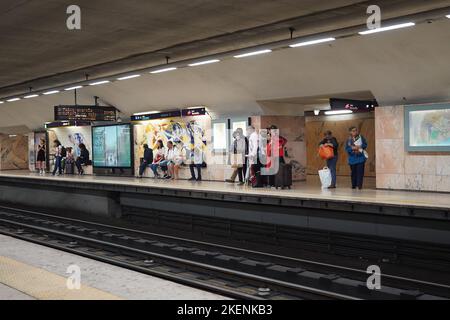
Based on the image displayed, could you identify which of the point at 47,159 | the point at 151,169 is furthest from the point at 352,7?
the point at 47,159

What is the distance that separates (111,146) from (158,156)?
3402 mm

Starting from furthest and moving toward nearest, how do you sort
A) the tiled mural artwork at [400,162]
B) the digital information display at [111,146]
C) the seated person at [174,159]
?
the digital information display at [111,146] → the seated person at [174,159] → the tiled mural artwork at [400,162]

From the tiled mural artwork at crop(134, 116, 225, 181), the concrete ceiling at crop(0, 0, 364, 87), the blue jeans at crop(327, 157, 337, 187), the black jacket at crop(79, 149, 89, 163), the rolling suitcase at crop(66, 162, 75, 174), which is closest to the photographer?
the concrete ceiling at crop(0, 0, 364, 87)

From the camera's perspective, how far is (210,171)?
16.7 metres

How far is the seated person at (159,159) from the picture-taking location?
1791cm

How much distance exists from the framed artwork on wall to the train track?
4.24 meters

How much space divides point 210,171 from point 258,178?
12.1 ft

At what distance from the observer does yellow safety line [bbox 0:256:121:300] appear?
516 centimetres

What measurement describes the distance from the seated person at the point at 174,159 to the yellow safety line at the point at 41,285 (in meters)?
10.8

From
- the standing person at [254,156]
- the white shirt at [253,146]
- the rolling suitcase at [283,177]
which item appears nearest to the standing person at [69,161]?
the standing person at [254,156]

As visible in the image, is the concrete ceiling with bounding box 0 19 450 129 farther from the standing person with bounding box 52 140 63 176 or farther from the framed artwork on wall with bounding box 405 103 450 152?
the standing person with bounding box 52 140 63 176

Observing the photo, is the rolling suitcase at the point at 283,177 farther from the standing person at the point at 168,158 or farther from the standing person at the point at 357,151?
the standing person at the point at 168,158

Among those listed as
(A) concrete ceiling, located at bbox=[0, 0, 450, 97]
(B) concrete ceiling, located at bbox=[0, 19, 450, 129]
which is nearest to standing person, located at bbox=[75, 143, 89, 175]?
(B) concrete ceiling, located at bbox=[0, 19, 450, 129]

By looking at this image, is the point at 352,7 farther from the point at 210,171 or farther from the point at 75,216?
the point at 75,216
